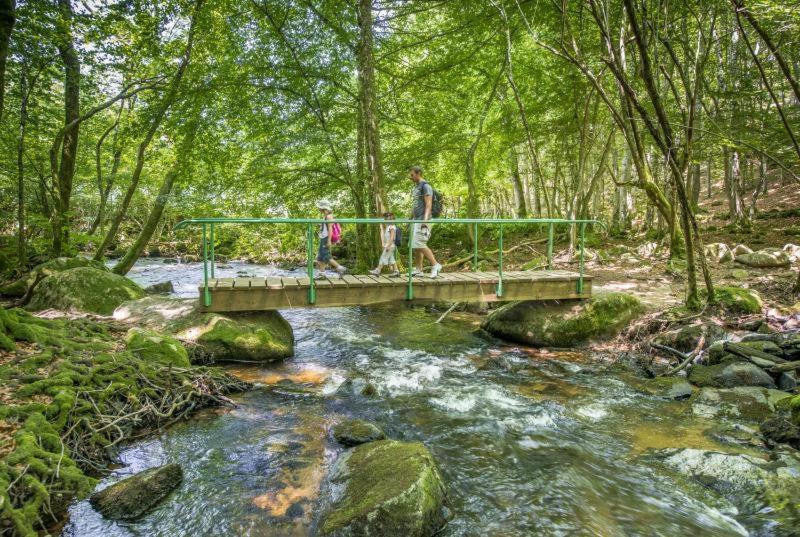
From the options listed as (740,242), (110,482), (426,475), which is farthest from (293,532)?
(740,242)

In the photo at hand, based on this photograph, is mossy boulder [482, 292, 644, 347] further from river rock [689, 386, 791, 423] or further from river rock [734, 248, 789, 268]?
river rock [734, 248, 789, 268]

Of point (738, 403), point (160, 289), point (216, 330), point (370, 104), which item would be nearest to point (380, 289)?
point (216, 330)

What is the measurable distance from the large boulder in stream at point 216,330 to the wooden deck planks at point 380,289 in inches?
11.1

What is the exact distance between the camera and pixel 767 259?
12.6 metres

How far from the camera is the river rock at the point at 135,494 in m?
3.56

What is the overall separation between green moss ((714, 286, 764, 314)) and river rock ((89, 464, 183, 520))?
29.5 ft

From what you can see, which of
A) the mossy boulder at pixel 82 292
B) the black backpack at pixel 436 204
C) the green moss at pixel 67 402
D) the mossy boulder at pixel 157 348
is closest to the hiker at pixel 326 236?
the black backpack at pixel 436 204

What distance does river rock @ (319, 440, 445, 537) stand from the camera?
329 centimetres

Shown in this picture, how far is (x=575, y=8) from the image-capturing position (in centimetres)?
1265

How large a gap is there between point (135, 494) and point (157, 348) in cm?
Result: 276

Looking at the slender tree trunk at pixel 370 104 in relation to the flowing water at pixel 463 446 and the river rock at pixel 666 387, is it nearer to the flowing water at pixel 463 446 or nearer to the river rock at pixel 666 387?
the flowing water at pixel 463 446

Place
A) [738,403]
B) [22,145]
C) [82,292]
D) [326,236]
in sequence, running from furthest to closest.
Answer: [22,145], [326,236], [82,292], [738,403]

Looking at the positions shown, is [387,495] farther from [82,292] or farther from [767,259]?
[767,259]

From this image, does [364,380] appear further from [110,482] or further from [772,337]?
[772,337]
